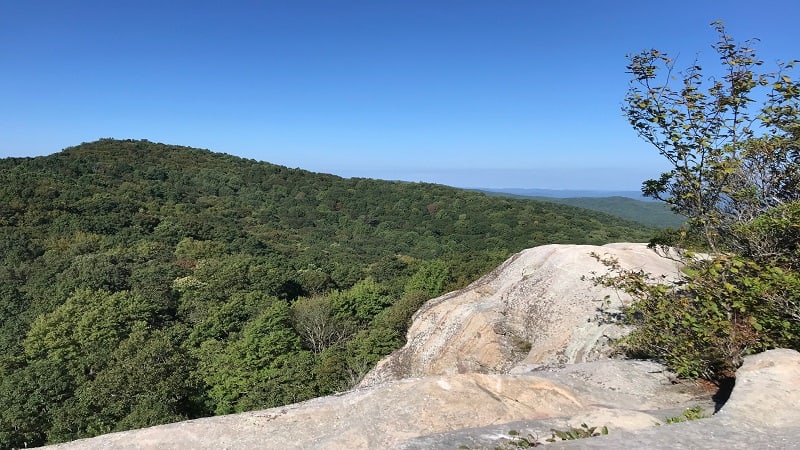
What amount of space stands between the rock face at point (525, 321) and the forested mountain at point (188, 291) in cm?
1466

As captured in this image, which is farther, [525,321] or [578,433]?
[525,321]

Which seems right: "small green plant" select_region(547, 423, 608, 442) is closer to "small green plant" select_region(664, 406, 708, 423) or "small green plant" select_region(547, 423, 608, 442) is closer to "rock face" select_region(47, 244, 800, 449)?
"rock face" select_region(47, 244, 800, 449)

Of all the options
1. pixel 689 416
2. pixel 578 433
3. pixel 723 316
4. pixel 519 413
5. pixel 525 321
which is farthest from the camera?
pixel 525 321

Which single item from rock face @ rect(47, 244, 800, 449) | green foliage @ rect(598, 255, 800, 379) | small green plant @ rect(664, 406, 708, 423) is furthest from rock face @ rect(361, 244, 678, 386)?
small green plant @ rect(664, 406, 708, 423)

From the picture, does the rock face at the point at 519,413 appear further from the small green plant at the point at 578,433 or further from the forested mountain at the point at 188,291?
the forested mountain at the point at 188,291

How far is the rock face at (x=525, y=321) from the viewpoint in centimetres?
1638

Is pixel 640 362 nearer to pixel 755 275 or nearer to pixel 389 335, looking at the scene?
pixel 755 275

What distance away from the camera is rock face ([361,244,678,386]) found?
645 inches

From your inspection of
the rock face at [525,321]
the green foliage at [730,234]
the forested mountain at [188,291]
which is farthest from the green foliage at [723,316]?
the forested mountain at [188,291]

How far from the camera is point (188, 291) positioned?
62188 millimetres

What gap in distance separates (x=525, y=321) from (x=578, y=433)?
1162cm

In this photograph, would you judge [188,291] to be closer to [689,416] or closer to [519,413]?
[519,413]

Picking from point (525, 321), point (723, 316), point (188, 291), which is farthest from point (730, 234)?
point (188, 291)

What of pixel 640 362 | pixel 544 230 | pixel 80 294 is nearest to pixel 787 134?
pixel 640 362
